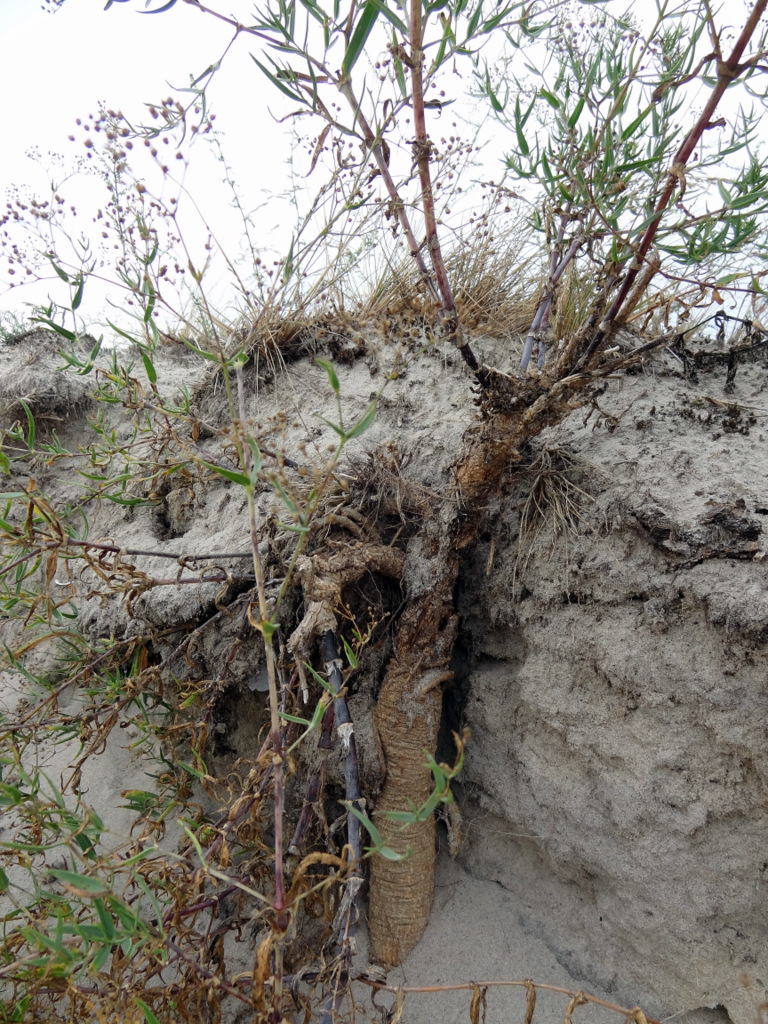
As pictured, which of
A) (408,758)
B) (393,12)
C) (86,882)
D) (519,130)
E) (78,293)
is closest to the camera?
(86,882)

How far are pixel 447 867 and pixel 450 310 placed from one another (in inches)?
68.6

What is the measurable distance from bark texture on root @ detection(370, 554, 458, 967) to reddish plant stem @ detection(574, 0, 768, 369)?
87 cm

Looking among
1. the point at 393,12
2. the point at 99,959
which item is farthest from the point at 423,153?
the point at 99,959

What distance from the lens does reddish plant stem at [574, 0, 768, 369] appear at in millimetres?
1237

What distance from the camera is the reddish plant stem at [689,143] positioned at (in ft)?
4.06

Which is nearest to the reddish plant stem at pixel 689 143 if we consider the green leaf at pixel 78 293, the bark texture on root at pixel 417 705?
the bark texture on root at pixel 417 705

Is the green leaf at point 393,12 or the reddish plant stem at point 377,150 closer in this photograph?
the green leaf at point 393,12

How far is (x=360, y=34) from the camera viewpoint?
134 centimetres

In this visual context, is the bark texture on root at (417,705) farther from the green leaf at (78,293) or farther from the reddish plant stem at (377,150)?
the green leaf at (78,293)

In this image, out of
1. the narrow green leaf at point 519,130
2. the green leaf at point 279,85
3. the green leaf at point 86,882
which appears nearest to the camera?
the green leaf at point 86,882

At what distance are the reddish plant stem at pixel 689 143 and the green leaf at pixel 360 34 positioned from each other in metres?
0.68

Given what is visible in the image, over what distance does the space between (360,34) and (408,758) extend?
1.83 meters

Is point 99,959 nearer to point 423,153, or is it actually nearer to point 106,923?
point 106,923

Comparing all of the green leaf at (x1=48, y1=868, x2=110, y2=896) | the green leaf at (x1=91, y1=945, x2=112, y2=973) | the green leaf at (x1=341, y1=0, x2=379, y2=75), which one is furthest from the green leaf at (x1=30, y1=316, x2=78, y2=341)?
the green leaf at (x1=91, y1=945, x2=112, y2=973)
